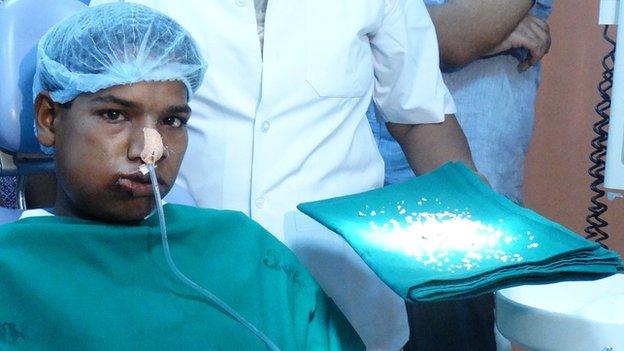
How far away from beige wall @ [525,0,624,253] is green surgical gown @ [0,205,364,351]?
64.5 inches

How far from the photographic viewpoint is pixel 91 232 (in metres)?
1.26

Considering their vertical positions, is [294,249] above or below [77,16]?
below

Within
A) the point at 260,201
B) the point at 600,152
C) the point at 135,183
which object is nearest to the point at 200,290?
the point at 135,183

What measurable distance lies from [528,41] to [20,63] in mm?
1085

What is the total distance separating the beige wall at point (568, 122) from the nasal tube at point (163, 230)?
1.80 meters

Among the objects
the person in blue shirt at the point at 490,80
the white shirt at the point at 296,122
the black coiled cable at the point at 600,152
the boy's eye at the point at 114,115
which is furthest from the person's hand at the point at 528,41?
the boy's eye at the point at 114,115

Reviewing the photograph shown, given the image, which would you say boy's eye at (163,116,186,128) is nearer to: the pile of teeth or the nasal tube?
the nasal tube

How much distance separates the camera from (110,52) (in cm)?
125

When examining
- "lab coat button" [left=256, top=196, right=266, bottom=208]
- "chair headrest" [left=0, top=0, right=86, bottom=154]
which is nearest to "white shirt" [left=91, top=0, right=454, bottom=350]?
"lab coat button" [left=256, top=196, right=266, bottom=208]

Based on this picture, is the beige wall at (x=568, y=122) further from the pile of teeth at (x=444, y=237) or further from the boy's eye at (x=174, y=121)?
the boy's eye at (x=174, y=121)

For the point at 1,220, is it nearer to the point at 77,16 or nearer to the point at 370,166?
the point at 77,16

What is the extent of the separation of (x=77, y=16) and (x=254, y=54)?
1.15 feet

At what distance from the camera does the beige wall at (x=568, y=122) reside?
109 inches

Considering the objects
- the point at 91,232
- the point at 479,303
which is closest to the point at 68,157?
the point at 91,232
